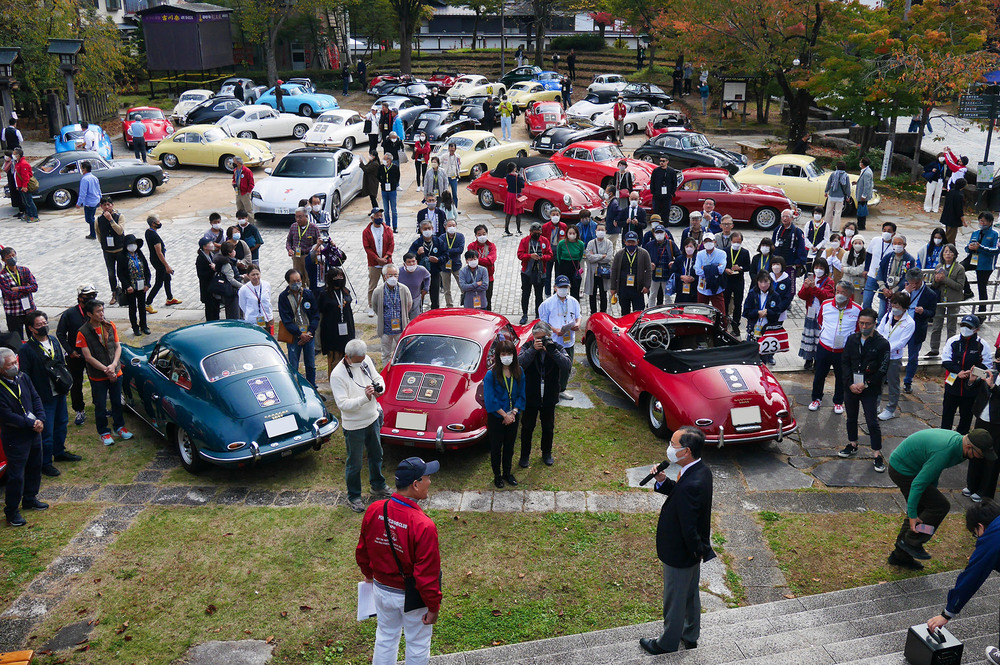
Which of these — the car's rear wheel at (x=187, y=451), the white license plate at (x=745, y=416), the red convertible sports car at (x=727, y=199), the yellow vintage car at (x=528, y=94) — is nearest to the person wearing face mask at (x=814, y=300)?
the white license plate at (x=745, y=416)

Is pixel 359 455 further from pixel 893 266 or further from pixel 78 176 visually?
pixel 78 176

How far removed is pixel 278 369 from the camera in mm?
9250

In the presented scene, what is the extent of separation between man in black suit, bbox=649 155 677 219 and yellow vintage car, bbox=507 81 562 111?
19.6m

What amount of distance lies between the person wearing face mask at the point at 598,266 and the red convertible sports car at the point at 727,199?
599cm

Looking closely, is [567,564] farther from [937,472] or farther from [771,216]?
[771,216]

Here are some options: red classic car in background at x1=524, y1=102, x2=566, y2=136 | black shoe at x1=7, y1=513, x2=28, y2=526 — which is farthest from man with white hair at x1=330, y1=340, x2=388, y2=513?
red classic car in background at x1=524, y1=102, x2=566, y2=136

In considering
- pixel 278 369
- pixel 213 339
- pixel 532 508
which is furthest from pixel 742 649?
pixel 213 339

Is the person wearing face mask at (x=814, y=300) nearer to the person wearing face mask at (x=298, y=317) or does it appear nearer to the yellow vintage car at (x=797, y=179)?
the person wearing face mask at (x=298, y=317)

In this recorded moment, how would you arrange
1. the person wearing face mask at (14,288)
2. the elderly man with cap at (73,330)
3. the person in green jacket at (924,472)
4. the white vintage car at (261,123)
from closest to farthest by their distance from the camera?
1. the person in green jacket at (924,472)
2. the elderly man with cap at (73,330)
3. the person wearing face mask at (14,288)
4. the white vintage car at (261,123)

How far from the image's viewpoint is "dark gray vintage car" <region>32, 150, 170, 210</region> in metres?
20.9

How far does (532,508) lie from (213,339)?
4233mm

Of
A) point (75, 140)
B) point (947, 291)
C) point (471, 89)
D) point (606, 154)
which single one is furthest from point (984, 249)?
point (471, 89)

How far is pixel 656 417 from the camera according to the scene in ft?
32.2

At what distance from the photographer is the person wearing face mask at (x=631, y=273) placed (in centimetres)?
1250
